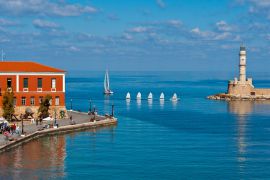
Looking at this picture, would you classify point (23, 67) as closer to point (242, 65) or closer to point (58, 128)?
point (58, 128)

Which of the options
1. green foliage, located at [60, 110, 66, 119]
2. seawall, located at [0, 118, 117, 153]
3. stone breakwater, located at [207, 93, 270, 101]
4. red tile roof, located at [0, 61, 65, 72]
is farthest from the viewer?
stone breakwater, located at [207, 93, 270, 101]

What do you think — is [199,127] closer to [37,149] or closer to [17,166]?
[37,149]

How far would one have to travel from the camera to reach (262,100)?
596 feet

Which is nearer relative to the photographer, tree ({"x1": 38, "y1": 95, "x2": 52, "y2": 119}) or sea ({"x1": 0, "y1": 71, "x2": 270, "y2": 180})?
sea ({"x1": 0, "y1": 71, "x2": 270, "y2": 180})

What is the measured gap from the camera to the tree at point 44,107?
91.2m

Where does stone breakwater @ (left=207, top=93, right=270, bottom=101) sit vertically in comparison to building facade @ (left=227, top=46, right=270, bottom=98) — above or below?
below

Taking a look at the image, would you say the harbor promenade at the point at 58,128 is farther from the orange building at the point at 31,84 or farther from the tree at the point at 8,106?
the orange building at the point at 31,84

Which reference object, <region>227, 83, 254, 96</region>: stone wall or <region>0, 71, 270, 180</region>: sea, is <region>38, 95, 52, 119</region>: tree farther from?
<region>227, 83, 254, 96</region>: stone wall

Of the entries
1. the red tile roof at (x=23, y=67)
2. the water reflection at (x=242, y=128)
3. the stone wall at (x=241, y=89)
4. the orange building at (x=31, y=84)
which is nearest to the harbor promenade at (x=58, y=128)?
the orange building at (x=31, y=84)

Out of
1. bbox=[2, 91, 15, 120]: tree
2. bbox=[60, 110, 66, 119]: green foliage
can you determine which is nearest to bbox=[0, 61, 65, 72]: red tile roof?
bbox=[2, 91, 15, 120]: tree

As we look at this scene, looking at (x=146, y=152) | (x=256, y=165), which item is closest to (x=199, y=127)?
(x=146, y=152)

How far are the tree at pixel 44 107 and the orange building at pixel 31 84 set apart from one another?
2.46 meters

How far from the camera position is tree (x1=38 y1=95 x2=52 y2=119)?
91.2 metres

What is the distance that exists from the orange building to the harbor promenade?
4.55m
